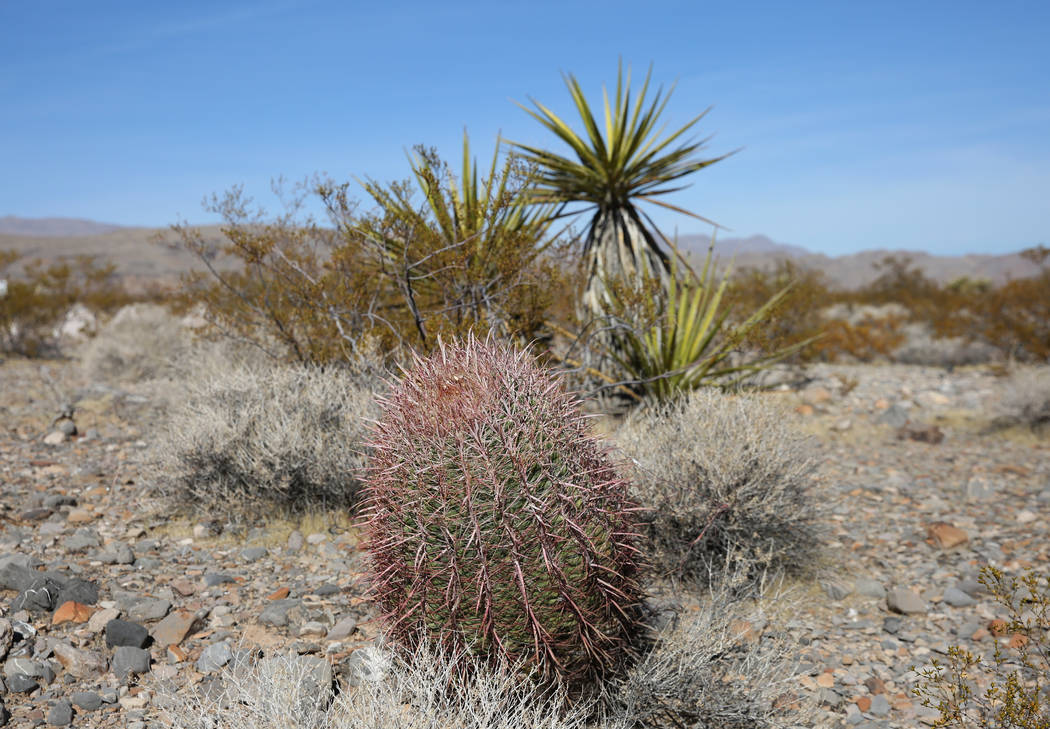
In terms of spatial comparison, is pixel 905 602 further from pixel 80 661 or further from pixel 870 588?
pixel 80 661

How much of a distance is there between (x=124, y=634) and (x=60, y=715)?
1.97 feet

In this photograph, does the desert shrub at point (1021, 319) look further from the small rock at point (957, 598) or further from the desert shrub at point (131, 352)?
the desert shrub at point (131, 352)

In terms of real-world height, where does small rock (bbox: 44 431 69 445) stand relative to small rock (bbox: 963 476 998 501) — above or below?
above

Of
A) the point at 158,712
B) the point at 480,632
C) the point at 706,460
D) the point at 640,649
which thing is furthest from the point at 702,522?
the point at 158,712

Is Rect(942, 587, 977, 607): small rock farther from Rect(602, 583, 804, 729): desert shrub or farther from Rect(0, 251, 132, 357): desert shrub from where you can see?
Rect(0, 251, 132, 357): desert shrub

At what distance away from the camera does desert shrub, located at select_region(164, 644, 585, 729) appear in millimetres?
2523

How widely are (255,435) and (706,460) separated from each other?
3646mm

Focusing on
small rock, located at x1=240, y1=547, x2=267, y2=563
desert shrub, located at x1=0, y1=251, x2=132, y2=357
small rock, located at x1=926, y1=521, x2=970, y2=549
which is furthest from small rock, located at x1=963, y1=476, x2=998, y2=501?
desert shrub, located at x1=0, y1=251, x2=132, y2=357

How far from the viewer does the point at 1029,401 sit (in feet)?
29.9

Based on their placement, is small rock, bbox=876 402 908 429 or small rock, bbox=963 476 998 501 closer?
small rock, bbox=963 476 998 501

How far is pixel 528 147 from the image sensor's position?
8.78m

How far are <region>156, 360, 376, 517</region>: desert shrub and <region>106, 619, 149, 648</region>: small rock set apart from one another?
5.47 ft

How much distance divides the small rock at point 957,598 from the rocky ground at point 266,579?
10 mm

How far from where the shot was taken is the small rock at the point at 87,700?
11.1ft
